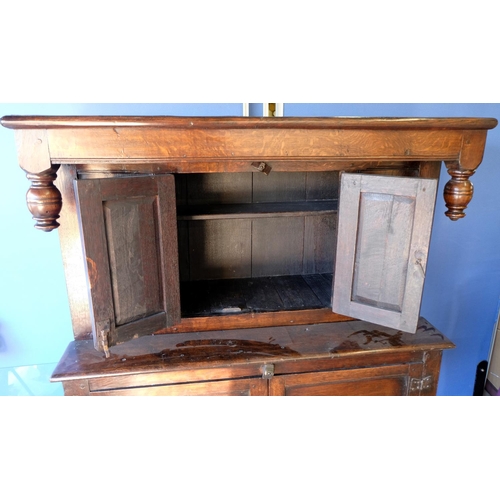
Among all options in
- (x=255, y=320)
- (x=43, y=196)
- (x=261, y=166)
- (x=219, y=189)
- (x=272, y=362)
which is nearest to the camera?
(x=43, y=196)

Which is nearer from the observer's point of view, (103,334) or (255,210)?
(103,334)

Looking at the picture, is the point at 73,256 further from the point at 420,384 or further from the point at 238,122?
the point at 420,384

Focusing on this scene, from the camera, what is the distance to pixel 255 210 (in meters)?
1.48

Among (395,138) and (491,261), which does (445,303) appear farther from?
(395,138)

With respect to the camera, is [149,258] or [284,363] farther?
[284,363]

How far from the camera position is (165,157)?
3.52ft

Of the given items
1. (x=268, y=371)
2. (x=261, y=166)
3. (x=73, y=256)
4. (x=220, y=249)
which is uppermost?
(x=261, y=166)

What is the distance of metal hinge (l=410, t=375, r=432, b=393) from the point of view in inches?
54.7

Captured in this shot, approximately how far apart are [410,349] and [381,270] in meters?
0.32

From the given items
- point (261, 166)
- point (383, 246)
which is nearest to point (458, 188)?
point (383, 246)

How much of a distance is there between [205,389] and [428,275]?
128cm

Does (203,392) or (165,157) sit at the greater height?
(165,157)

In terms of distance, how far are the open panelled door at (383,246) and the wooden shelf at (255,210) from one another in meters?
0.23
